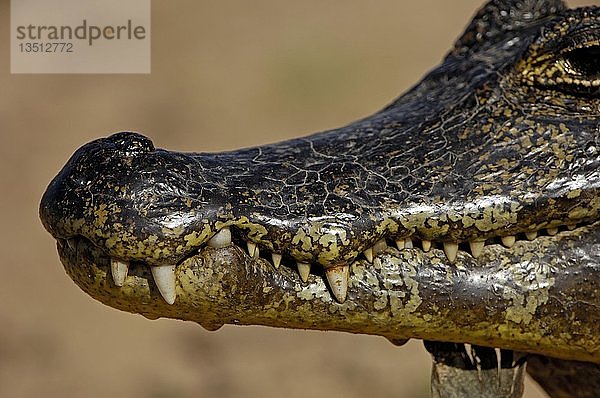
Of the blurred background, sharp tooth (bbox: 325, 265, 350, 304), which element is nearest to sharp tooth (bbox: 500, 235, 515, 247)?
sharp tooth (bbox: 325, 265, 350, 304)

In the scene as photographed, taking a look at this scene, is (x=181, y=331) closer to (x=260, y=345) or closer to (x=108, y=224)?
(x=260, y=345)

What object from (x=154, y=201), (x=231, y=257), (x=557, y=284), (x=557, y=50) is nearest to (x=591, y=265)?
(x=557, y=284)

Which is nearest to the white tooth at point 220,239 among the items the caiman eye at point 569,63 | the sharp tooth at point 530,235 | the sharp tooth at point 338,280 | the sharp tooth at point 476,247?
the sharp tooth at point 338,280

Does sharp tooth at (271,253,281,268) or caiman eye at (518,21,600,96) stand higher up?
caiman eye at (518,21,600,96)

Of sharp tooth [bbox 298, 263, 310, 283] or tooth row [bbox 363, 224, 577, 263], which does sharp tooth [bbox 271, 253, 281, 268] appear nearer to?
sharp tooth [bbox 298, 263, 310, 283]

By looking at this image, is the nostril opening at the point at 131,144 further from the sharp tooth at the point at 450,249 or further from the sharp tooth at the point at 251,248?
the sharp tooth at the point at 450,249
